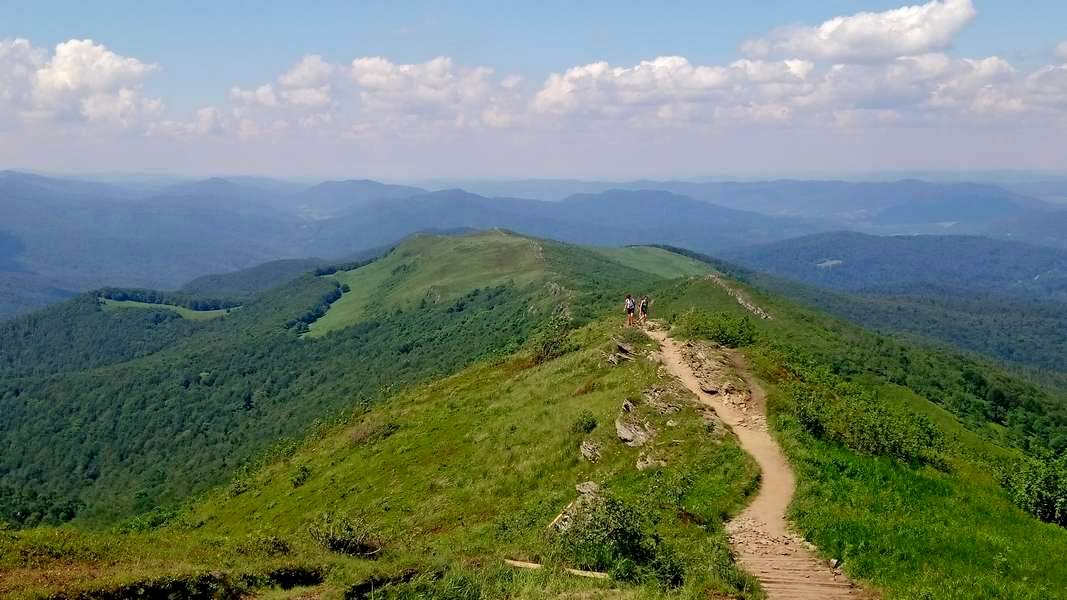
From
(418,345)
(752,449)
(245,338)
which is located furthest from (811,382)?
A: (245,338)

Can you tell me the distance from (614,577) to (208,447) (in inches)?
4807

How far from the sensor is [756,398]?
3250cm

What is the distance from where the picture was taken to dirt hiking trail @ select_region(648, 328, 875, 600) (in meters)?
18.0

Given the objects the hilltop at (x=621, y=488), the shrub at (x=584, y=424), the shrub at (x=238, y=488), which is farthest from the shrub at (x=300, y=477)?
the shrub at (x=584, y=424)

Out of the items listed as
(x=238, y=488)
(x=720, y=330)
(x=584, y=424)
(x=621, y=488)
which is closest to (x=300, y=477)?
(x=238, y=488)

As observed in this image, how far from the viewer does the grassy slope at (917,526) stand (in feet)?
57.7

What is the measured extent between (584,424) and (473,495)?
6.53m

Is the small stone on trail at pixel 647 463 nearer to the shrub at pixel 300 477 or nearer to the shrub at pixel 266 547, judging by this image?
the shrub at pixel 266 547

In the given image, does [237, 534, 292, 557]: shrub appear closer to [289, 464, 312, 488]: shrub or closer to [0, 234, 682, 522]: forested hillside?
[289, 464, 312, 488]: shrub

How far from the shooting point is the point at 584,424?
3453cm

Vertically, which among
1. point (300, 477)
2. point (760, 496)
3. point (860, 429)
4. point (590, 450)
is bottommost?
point (300, 477)

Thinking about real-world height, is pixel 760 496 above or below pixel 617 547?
below

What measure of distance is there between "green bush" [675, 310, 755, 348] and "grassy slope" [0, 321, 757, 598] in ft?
15.8

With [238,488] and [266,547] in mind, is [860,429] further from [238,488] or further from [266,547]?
[238,488]
